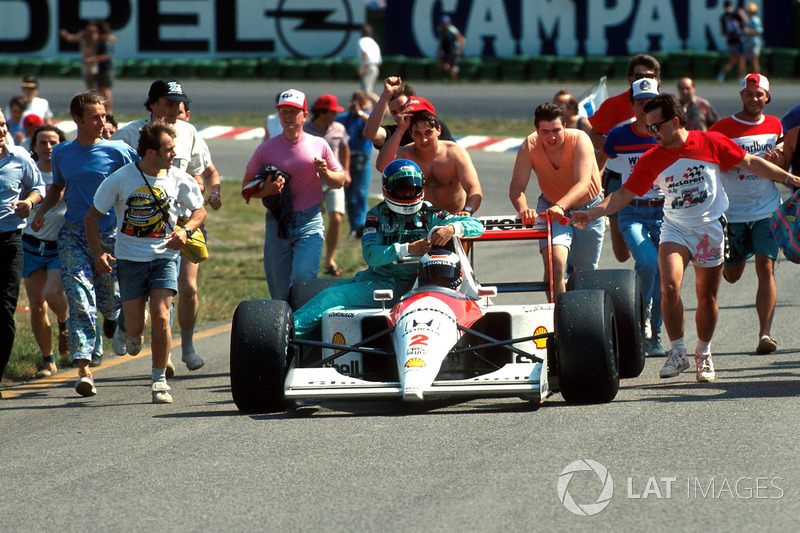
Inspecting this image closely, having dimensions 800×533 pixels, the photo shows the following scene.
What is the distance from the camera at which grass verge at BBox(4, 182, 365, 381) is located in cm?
1057

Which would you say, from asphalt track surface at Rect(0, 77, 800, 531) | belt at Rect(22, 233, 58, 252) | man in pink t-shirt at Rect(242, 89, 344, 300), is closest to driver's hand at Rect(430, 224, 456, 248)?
asphalt track surface at Rect(0, 77, 800, 531)

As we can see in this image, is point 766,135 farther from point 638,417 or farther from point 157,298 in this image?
point 157,298

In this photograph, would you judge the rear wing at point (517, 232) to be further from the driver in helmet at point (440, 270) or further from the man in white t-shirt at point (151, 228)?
the man in white t-shirt at point (151, 228)

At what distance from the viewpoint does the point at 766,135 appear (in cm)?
937

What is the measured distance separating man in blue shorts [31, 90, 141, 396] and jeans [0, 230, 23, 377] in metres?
0.35

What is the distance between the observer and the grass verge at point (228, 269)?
10.6m

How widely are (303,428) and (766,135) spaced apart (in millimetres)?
4294

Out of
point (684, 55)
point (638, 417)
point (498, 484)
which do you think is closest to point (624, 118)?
point (638, 417)

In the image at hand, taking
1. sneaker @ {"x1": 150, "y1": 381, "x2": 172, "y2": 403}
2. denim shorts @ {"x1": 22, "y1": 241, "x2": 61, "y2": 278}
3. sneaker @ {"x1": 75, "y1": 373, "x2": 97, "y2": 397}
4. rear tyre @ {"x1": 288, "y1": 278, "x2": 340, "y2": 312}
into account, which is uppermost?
rear tyre @ {"x1": 288, "y1": 278, "x2": 340, "y2": 312}

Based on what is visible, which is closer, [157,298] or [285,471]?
[285,471]

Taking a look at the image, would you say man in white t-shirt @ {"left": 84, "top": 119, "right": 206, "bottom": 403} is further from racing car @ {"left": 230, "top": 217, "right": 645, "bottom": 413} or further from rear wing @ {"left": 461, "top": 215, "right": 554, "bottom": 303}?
rear wing @ {"left": 461, "top": 215, "right": 554, "bottom": 303}

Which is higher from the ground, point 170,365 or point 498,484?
point 498,484

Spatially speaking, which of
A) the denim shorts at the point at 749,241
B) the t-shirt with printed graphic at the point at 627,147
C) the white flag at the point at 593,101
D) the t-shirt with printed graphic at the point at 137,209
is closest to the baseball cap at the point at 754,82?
the t-shirt with printed graphic at the point at 627,147

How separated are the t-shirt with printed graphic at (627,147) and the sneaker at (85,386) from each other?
13.5ft
